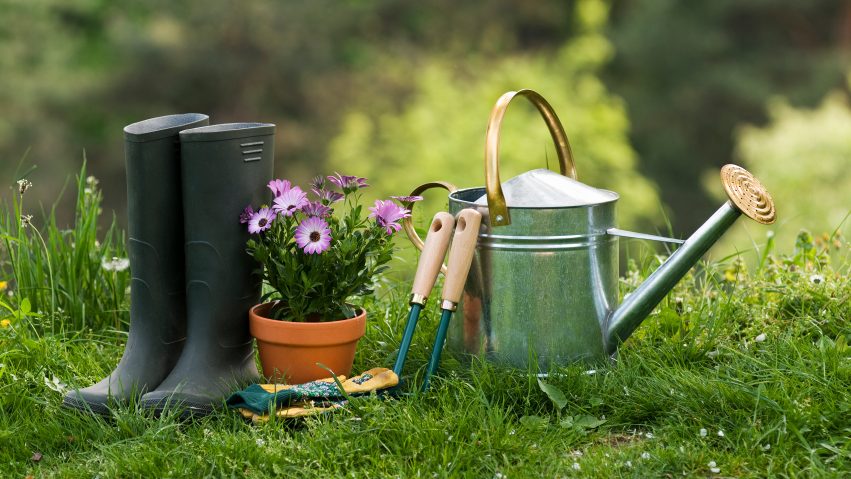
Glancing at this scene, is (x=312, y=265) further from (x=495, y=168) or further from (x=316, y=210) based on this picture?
(x=495, y=168)

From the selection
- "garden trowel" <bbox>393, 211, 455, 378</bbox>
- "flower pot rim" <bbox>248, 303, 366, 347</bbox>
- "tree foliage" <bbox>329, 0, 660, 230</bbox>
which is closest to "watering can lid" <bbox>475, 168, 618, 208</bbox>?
"garden trowel" <bbox>393, 211, 455, 378</bbox>

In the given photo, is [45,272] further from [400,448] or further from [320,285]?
[400,448]

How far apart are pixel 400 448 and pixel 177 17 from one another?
11918 millimetres

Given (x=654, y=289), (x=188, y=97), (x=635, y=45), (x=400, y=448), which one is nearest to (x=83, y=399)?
(x=400, y=448)

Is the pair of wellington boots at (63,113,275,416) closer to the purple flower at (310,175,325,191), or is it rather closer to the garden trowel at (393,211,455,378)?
the purple flower at (310,175,325,191)

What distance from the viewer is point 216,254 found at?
2135mm

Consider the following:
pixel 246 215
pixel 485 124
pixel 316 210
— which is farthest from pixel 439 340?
pixel 485 124

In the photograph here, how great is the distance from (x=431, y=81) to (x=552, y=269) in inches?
422

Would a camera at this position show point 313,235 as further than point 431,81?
No

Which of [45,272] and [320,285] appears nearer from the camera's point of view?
[320,285]

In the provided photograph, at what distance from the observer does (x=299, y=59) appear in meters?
12.9

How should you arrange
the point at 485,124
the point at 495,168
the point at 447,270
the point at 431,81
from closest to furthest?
the point at 495,168
the point at 447,270
the point at 485,124
the point at 431,81

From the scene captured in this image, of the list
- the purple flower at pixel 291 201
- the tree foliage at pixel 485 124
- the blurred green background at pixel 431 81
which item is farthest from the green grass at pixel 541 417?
the blurred green background at pixel 431 81

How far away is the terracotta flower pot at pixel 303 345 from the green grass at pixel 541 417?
6.5 inches
